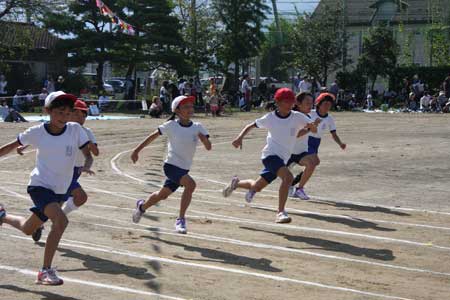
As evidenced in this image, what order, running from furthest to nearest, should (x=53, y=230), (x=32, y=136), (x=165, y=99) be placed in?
(x=165, y=99)
(x=32, y=136)
(x=53, y=230)

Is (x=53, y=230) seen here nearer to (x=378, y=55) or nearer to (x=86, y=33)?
(x=86, y=33)

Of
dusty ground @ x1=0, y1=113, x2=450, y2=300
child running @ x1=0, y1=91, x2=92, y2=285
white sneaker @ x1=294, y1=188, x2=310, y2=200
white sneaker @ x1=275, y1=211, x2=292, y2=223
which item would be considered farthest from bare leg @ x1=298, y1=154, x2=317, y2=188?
child running @ x1=0, y1=91, x2=92, y2=285

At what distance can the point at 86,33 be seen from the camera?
42.0 m

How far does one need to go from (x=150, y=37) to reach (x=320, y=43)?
464 inches

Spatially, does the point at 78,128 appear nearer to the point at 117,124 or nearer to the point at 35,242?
the point at 35,242

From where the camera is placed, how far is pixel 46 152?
7.04 m

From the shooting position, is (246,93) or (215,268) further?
(246,93)

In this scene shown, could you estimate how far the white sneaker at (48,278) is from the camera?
670cm

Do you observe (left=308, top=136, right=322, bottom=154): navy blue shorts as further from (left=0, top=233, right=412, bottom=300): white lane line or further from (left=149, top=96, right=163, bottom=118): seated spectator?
(left=149, top=96, right=163, bottom=118): seated spectator

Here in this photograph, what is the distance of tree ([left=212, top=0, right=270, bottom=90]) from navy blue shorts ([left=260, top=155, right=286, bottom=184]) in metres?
40.8

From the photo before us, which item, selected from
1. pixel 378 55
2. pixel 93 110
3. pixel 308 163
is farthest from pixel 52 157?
pixel 378 55

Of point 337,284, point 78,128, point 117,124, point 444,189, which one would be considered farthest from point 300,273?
point 117,124

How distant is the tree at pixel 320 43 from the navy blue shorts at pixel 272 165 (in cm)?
3822

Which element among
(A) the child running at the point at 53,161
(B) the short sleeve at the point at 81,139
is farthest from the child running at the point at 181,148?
(A) the child running at the point at 53,161
